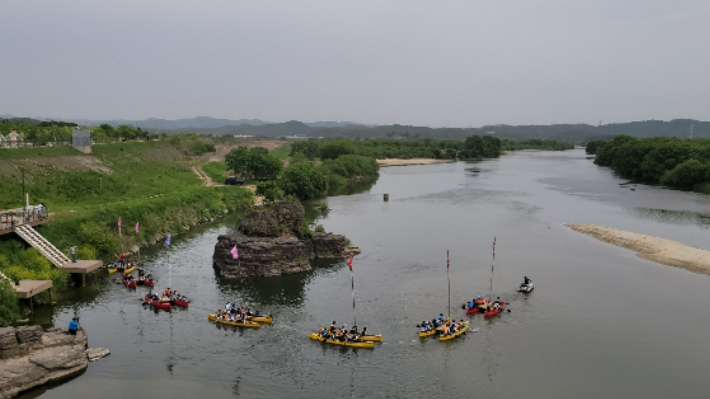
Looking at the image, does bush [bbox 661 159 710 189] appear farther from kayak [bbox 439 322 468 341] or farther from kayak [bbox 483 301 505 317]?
kayak [bbox 439 322 468 341]

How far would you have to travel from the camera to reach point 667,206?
109 meters

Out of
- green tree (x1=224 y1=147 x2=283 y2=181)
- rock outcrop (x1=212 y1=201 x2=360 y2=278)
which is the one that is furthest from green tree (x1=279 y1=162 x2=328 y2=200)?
rock outcrop (x1=212 y1=201 x2=360 y2=278)

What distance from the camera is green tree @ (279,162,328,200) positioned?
112731mm

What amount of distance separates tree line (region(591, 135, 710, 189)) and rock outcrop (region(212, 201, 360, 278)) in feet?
365

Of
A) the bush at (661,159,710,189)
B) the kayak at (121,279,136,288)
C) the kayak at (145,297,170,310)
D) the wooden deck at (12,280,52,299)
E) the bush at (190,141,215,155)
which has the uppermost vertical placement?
the bush at (190,141,215,155)

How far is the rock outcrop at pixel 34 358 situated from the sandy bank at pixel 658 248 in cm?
6437

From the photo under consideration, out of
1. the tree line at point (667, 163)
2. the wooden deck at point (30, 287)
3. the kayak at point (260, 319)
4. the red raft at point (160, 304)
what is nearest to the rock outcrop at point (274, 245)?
the red raft at point (160, 304)

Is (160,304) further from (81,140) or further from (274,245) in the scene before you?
(81,140)

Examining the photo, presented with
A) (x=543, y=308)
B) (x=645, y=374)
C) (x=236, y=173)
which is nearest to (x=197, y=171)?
(x=236, y=173)

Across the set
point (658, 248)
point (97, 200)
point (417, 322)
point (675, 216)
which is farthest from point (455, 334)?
point (675, 216)

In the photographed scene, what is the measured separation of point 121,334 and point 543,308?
37329 millimetres

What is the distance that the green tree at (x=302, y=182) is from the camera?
11273 cm

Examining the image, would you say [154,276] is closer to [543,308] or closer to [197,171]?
[543,308]

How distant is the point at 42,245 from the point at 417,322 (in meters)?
37.0
